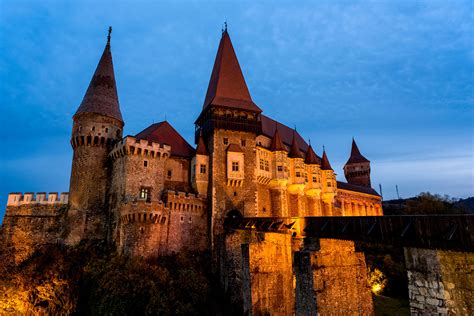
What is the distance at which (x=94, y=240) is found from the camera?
26.3 meters

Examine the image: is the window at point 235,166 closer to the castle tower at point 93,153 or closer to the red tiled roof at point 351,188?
the castle tower at point 93,153

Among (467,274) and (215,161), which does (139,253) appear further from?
(467,274)

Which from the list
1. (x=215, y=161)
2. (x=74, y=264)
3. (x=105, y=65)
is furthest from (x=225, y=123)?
(x=74, y=264)

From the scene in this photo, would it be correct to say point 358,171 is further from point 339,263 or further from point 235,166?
point 339,263

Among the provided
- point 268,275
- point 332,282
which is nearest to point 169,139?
point 268,275

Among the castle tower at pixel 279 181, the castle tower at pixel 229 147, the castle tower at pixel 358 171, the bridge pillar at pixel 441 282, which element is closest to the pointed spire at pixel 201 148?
the castle tower at pixel 229 147

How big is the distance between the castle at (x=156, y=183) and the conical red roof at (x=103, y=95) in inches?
3.8

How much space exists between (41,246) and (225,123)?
19616 millimetres

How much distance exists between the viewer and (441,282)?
31.6 ft

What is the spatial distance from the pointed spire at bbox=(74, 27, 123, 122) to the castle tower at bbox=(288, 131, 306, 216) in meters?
20.2

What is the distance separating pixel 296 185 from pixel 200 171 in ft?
42.1

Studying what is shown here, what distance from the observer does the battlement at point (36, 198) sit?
2702 centimetres

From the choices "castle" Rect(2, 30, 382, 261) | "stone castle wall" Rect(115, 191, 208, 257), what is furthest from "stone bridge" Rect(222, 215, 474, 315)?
"castle" Rect(2, 30, 382, 261)

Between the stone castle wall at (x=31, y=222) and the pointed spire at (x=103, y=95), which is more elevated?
the pointed spire at (x=103, y=95)
